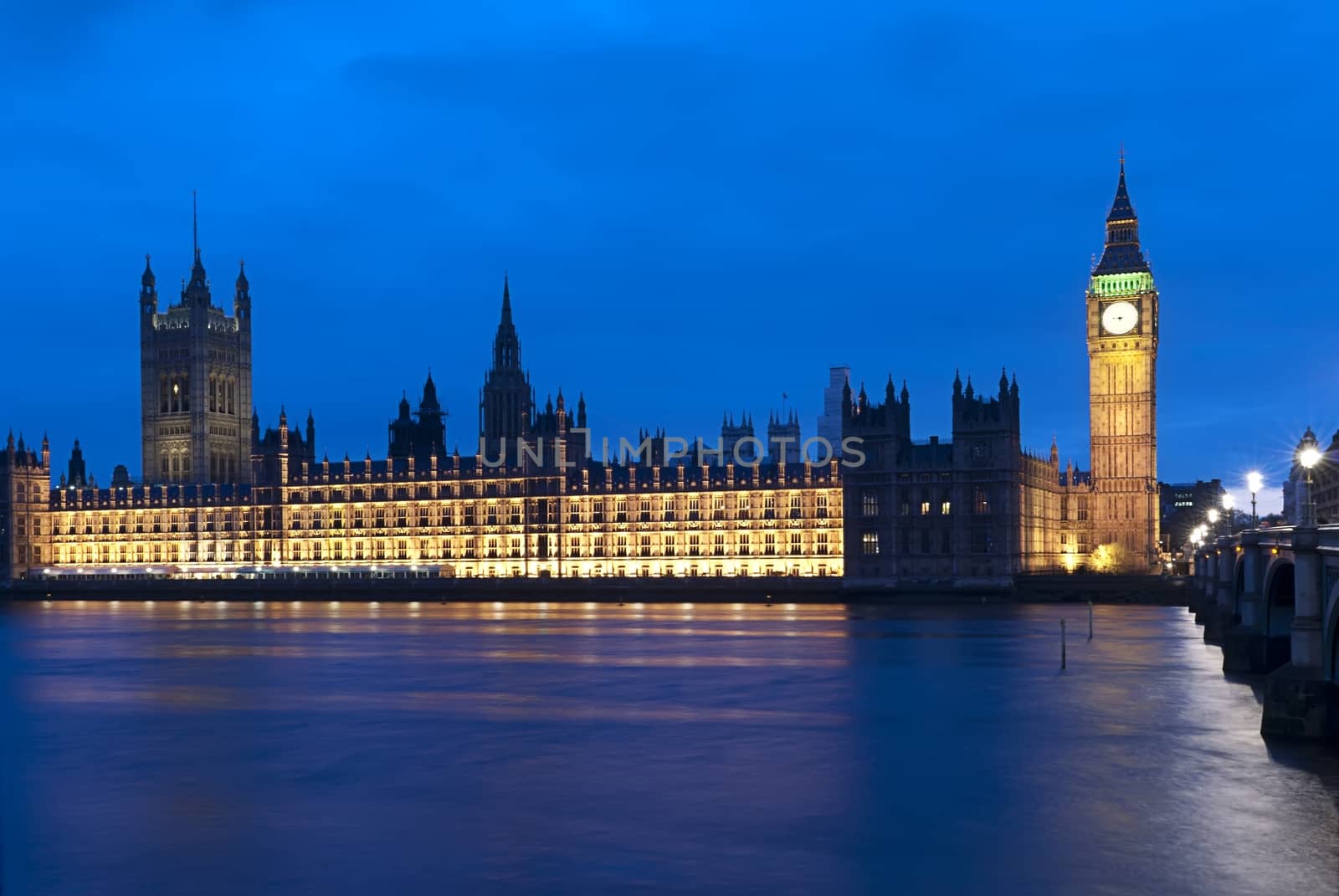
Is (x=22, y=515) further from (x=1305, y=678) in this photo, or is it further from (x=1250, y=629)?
(x=1305, y=678)

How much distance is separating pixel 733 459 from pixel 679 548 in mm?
11118

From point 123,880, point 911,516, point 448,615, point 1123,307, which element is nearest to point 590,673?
point 123,880

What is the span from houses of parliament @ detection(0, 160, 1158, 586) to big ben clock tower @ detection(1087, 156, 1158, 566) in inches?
8.1

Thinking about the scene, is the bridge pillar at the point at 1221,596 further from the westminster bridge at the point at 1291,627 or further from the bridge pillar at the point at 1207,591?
the westminster bridge at the point at 1291,627

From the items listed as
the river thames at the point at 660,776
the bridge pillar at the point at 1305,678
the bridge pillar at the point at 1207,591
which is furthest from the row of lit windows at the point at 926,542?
the bridge pillar at the point at 1305,678

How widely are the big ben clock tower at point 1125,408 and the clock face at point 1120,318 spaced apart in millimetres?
91

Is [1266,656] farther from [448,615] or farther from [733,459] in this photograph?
[733,459]

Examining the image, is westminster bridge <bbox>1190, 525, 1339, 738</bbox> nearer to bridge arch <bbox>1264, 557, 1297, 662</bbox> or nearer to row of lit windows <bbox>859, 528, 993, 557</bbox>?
bridge arch <bbox>1264, 557, 1297, 662</bbox>

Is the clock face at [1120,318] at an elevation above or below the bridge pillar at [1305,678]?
above

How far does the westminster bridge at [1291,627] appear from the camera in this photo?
127 feet

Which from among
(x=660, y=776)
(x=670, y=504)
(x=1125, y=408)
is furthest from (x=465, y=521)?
(x=660, y=776)

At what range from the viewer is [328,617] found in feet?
385

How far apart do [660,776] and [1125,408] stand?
13401cm

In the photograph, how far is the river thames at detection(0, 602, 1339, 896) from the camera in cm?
2764
